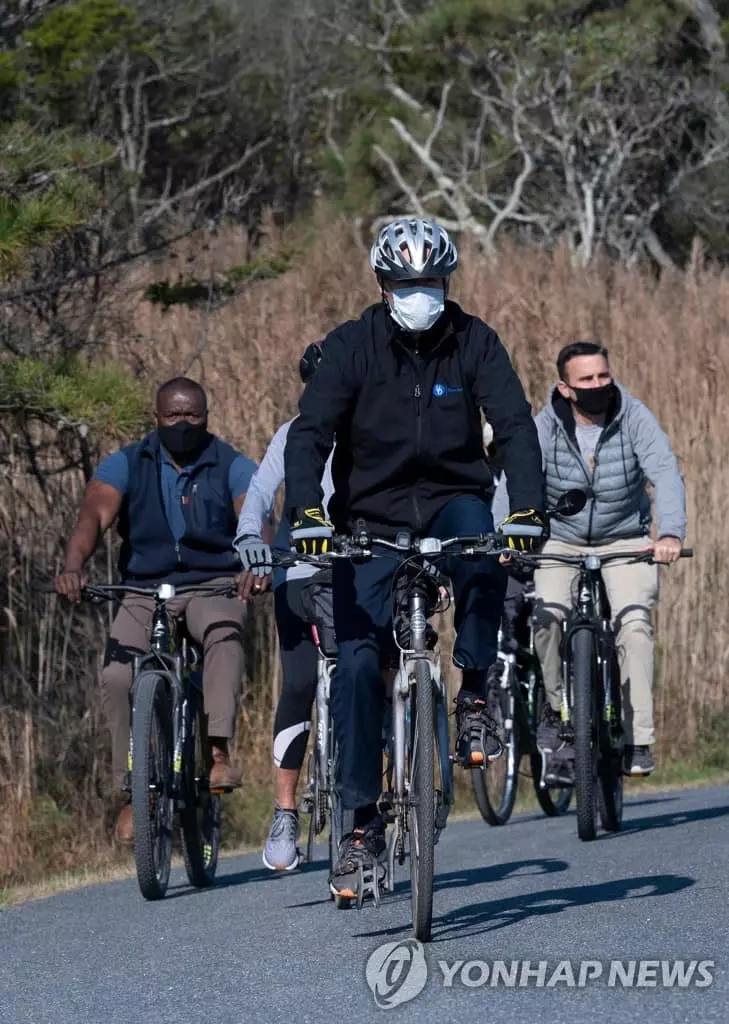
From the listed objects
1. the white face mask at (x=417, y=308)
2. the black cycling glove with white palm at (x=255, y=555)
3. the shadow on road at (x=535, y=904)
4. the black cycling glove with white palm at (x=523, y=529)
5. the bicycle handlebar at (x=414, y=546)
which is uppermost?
the white face mask at (x=417, y=308)

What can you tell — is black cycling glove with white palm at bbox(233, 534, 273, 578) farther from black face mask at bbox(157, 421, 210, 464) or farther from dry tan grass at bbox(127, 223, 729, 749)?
dry tan grass at bbox(127, 223, 729, 749)

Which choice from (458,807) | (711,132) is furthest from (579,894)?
(711,132)

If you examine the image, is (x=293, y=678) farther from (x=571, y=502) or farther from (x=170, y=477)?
(x=571, y=502)

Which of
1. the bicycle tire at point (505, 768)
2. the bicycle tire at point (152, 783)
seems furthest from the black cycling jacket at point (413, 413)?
the bicycle tire at point (505, 768)

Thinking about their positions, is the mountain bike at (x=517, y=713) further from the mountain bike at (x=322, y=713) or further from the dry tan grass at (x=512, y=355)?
the mountain bike at (x=322, y=713)

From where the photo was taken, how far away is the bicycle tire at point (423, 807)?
644cm

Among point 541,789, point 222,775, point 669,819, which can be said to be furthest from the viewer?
point 541,789

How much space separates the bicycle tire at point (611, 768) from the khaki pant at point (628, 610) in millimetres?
77

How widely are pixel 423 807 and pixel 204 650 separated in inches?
125

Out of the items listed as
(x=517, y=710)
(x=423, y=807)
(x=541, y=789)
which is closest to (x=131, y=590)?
(x=423, y=807)

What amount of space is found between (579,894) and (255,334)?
35.4 feet

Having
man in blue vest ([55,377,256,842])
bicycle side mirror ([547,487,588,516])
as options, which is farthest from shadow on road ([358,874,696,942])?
man in blue vest ([55,377,256,842])

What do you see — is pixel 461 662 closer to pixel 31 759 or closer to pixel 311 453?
pixel 311 453

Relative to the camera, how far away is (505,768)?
467 inches
